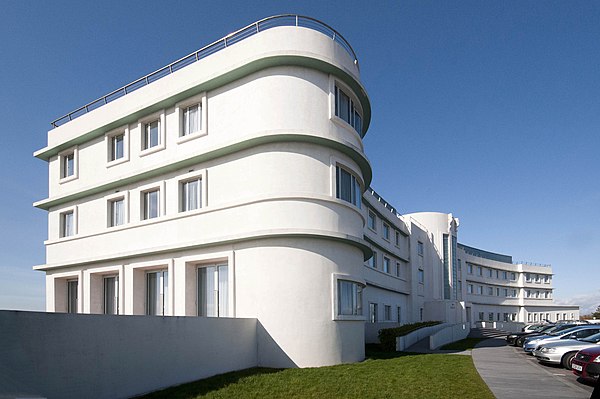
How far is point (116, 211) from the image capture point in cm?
2439

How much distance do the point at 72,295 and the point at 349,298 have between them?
15.7 meters

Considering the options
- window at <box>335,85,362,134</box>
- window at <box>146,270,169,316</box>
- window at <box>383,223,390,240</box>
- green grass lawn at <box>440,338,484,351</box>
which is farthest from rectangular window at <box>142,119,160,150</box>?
window at <box>383,223,390,240</box>

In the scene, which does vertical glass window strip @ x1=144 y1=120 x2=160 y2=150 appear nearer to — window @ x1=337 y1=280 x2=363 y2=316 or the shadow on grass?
window @ x1=337 y1=280 x2=363 y2=316

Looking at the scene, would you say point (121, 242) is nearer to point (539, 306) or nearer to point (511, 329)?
point (511, 329)

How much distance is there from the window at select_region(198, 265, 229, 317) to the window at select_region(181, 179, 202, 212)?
2.67 metres

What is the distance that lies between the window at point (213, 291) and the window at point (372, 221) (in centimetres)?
1556

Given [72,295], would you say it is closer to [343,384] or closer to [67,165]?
[67,165]

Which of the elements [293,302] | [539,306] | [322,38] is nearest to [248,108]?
[322,38]

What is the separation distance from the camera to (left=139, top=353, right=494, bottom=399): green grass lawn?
42.7 feet

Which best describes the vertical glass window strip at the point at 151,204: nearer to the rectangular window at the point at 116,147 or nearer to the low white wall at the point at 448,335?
the rectangular window at the point at 116,147

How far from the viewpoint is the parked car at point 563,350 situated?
19.6 metres

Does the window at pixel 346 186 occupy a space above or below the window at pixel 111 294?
above

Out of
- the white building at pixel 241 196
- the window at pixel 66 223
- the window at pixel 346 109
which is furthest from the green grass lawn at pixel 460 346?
the window at pixel 66 223

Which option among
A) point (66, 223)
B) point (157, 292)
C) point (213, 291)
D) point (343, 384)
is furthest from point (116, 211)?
point (343, 384)
